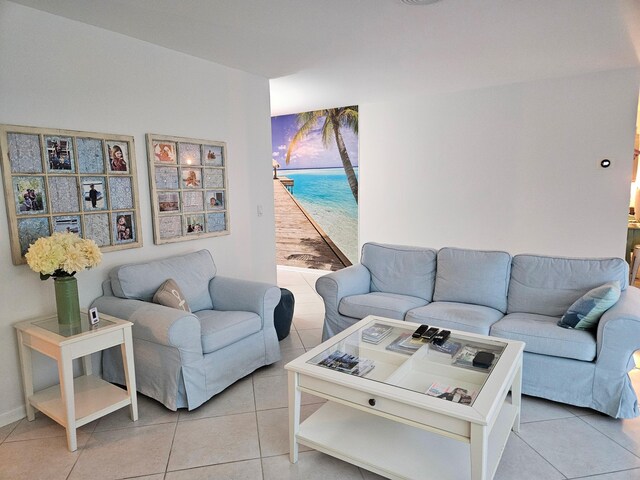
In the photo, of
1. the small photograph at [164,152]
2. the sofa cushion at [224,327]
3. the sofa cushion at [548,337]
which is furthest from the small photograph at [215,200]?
the sofa cushion at [548,337]

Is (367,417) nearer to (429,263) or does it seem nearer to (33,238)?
(429,263)

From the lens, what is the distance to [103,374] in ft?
9.18

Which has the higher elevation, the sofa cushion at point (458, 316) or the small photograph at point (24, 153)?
the small photograph at point (24, 153)

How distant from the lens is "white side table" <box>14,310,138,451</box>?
2.08 m

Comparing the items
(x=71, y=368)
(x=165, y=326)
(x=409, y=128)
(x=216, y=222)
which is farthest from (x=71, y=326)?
(x=409, y=128)

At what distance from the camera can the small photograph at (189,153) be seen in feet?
10.9

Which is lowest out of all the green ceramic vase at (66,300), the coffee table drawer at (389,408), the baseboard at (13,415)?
the baseboard at (13,415)

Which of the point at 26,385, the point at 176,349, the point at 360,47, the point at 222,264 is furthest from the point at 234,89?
the point at 26,385

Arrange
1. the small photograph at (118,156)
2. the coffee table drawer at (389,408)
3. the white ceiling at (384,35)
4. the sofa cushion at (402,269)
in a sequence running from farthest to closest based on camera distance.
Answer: the sofa cushion at (402,269) → the small photograph at (118,156) → the white ceiling at (384,35) → the coffee table drawer at (389,408)

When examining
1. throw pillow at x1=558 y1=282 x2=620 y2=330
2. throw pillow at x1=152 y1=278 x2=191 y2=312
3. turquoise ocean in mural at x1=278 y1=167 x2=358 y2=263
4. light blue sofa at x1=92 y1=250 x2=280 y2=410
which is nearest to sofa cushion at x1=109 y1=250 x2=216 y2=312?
light blue sofa at x1=92 y1=250 x2=280 y2=410

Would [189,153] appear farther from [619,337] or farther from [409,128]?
[619,337]

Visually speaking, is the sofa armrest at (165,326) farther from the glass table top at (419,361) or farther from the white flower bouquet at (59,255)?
the glass table top at (419,361)

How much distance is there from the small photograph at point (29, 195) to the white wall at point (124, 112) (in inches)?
3.6

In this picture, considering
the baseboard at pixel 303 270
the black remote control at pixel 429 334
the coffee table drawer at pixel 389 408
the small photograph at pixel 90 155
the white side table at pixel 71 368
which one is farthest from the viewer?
the baseboard at pixel 303 270
